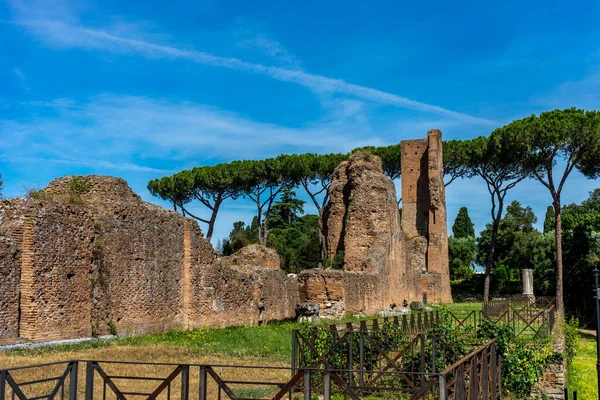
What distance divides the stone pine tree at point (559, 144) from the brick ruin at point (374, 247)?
6.62 meters

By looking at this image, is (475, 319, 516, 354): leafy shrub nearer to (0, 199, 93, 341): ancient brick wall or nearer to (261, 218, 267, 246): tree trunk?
(0, 199, 93, 341): ancient brick wall

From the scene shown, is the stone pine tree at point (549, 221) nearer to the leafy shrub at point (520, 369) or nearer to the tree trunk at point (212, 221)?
the tree trunk at point (212, 221)

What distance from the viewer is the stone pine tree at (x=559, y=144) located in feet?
86.2

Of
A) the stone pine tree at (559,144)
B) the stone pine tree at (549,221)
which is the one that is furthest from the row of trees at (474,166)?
the stone pine tree at (549,221)

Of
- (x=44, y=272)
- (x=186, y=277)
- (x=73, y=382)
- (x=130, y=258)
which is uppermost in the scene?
(x=130, y=258)

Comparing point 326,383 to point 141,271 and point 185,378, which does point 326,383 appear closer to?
point 185,378

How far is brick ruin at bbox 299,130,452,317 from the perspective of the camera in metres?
20.7

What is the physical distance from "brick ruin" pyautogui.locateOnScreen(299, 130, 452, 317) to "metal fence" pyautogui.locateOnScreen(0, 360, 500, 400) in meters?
11.2

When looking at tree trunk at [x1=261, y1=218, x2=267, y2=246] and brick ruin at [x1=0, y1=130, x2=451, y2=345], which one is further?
tree trunk at [x1=261, y1=218, x2=267, y2=246]

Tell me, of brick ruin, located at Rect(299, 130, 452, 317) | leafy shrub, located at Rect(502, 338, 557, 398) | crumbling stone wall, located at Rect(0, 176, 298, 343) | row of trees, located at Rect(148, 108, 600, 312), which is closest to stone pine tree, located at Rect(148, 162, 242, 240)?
row of trees, located at Rect(148, 108, 600, 312)

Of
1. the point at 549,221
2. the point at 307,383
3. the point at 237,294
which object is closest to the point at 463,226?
the point at 549,221

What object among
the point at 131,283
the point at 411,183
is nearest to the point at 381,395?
the point at 131,283

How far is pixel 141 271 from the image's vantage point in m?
13.8

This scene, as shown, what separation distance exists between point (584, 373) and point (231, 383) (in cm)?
844
